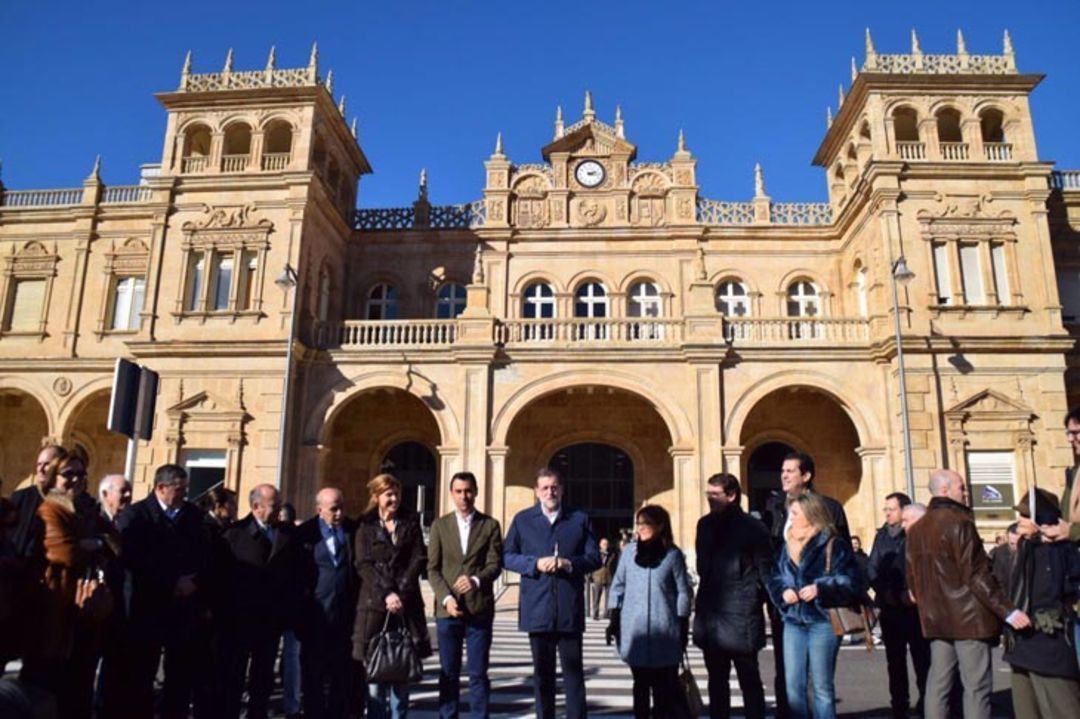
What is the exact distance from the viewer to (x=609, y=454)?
23.4 metres

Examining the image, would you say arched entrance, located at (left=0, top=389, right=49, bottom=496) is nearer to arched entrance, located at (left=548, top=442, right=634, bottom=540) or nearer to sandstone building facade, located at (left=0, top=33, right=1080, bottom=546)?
sandstone building facade, located at (left=0, top=33, right=1080, bottom=546)

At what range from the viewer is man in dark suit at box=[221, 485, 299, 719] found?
6332mm

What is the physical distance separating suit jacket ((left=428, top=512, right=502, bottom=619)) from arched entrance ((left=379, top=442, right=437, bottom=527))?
56.8 ft

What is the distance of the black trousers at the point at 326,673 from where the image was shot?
19.5 ft

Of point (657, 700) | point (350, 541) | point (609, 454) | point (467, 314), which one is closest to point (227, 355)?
point (467, 314)

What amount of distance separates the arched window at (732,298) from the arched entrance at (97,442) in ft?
63.8

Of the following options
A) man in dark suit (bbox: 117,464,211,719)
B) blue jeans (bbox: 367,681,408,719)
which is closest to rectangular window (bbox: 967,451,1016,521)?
blue jeans (bbox: 367,681,408,719)

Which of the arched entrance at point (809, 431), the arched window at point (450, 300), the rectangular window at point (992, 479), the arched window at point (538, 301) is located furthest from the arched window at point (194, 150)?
the rectangular window at point (992, 479)

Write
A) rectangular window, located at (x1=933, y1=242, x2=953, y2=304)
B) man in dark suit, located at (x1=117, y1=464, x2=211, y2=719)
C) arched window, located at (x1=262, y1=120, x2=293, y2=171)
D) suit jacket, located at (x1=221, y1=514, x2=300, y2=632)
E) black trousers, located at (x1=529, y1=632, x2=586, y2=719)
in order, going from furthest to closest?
arched window, located at (x1=262, y1=120, x2=293, y2=171)
rectangular window, located at (x1=933, y1=242, x2=953, y2=304)
suit jacket, located at (x1=221, y1=514, x2=300, y2=632)
black trousers, located at (x1=529, y1=632, x2=586, y2=719)
man in dark suit, located at (x1=117, y1=464, x2=211, y2=719)

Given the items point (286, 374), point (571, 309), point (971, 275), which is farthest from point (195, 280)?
point (971, 275)

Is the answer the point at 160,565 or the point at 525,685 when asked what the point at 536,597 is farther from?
the point at 525,685

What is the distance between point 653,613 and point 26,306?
25516 millimetres

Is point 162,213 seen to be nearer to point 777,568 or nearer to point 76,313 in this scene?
point 76,313

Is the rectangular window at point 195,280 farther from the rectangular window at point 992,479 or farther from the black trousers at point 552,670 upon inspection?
the rectangular window at point 992,479
